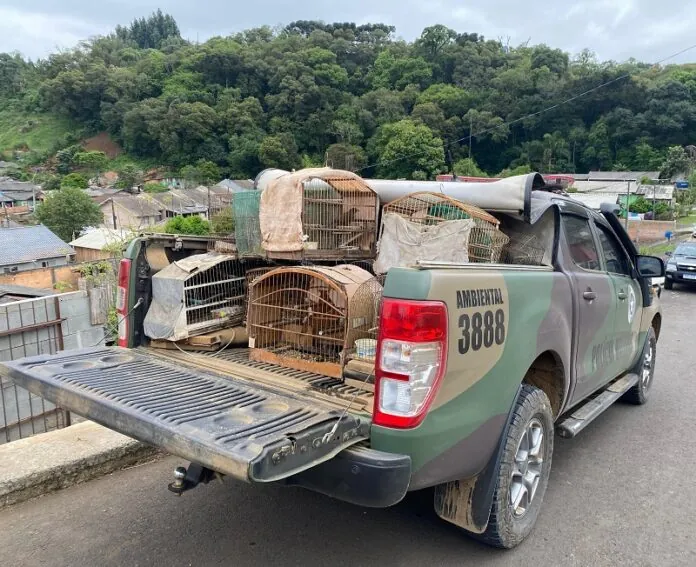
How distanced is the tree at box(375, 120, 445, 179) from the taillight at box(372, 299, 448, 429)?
61.9 m

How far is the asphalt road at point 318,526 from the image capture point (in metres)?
2.77

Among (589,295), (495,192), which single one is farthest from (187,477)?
(589,295)

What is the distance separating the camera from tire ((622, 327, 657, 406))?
5109 mm

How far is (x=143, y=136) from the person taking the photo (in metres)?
91.6

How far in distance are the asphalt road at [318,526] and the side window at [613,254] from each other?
1580 millimetres

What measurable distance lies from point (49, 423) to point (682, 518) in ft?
20.0

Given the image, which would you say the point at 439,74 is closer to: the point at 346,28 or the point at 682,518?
the point at 346,28

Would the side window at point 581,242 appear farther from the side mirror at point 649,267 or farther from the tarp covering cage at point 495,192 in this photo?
the side mirror at point 649,267

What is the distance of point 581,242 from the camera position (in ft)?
12.9

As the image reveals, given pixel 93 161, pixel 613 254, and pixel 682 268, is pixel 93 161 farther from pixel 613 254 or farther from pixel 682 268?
pixel 613 254

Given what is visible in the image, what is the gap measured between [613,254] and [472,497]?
2812mm

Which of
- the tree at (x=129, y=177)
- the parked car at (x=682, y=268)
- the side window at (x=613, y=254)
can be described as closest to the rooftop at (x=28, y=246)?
the parked car at (x=682, y=268)

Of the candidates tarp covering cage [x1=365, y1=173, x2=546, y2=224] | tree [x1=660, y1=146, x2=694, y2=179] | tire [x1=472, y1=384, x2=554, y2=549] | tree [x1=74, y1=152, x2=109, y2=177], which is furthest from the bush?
tire [x1=472, y1=384, x2=554, y2=549]

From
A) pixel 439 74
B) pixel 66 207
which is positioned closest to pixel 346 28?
pixel 439 74
